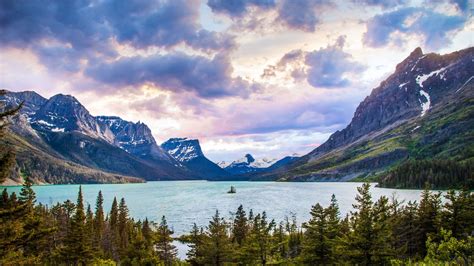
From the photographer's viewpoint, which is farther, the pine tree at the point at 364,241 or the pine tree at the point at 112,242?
the pine tree at the point at 112,242

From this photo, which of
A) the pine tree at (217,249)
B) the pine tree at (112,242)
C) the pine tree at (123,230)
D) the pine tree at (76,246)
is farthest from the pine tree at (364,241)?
the pine tree at (123,230)

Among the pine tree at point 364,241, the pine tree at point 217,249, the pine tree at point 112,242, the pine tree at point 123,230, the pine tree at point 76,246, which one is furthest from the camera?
the pine tree at point 123,230

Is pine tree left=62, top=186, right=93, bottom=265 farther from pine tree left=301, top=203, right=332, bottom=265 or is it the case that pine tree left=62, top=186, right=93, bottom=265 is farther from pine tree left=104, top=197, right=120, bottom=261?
pine tree left=301, top=203, right=332, bottom=265

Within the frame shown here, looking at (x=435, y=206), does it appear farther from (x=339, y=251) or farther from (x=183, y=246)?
(x=183, y=246)

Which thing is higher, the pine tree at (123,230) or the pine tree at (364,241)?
the pine tree at (364,241)

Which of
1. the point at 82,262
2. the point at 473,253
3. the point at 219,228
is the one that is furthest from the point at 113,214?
the point at 473,253

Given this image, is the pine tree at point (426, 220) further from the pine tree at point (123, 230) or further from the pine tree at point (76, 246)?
the pine tree at point (123, 230)

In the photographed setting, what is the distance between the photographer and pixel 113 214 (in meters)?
124

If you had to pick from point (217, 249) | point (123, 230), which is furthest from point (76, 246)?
point (123, 230)

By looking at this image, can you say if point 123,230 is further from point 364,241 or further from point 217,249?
point 364,241

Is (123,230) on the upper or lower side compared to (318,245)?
lower

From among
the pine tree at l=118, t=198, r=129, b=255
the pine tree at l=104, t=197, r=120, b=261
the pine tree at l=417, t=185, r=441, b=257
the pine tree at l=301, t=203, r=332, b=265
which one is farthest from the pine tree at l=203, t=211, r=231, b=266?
the pine tree at l=118, t=198, r=129, b=255

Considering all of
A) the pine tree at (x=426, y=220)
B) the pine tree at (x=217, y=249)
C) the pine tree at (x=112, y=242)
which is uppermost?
the pine tree at (x=426, y=220)

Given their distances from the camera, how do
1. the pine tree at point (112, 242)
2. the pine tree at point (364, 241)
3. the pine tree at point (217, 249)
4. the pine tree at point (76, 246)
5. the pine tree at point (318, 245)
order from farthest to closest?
1. the pine tree at point (112, 242)
2. the pine tree at point (76, 246)
3. the pine tree at point (217, 249)
4. the pine tree at point (318, 245)
5. the pine tree at point (364, 241)
